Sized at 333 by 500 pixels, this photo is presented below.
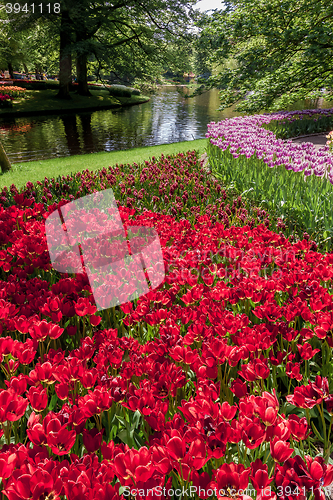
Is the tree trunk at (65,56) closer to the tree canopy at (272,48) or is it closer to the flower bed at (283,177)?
the tree canopy at (272,48)

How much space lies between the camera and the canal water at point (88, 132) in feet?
45.1

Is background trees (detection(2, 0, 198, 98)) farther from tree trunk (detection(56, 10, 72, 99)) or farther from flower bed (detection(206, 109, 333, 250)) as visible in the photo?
flower bed (detection(206, 109, 333, 250))

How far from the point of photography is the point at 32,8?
22172mm

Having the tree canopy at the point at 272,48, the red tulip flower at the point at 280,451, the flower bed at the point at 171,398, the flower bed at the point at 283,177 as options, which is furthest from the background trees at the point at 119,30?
the red tulip flower at the point at 280,451

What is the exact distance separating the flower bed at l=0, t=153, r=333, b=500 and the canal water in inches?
448

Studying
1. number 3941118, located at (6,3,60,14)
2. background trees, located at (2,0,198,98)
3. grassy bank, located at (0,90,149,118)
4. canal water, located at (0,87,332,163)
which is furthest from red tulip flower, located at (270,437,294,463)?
number 3941118, located at (6,3,60,14)

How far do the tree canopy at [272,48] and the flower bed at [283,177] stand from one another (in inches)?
248

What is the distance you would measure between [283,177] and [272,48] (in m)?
10.7

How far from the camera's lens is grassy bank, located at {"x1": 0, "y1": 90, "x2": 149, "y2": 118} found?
23.6 meters

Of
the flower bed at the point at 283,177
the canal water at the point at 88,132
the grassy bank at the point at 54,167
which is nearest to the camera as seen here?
the flower bed at the point at 283,177

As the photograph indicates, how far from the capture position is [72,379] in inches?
52.8

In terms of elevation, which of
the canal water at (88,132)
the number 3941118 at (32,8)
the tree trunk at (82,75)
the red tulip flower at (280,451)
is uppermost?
the number 3941118 at (32,8)

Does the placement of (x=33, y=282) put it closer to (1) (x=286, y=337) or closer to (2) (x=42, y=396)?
(2) (x=42, y=396)

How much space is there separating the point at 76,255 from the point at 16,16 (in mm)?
27911
